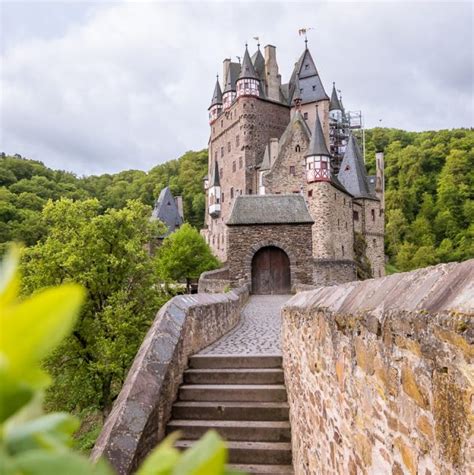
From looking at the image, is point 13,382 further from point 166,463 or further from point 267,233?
point 267,233

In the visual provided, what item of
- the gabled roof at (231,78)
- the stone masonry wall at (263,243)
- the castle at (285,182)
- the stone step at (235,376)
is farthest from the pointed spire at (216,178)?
the stone step at (235,376)

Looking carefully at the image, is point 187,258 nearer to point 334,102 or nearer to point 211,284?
point 211,284

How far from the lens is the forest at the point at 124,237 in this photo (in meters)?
17.9

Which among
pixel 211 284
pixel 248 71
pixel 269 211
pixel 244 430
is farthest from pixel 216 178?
pixel 244 430

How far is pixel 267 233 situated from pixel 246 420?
17.4 meters

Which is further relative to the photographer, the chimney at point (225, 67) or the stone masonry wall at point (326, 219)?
the chimney at point (225, 67)

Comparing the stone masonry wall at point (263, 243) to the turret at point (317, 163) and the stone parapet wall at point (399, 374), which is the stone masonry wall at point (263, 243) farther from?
the stone parapet wall at point (399, 374)

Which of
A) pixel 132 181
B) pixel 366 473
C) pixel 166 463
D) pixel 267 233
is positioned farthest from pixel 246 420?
pixel 132 181

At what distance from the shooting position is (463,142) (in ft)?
212

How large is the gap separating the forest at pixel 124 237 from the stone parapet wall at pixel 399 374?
60.1 inches

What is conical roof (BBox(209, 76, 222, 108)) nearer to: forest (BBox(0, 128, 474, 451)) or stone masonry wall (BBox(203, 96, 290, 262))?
stone masonry wall (BBox(203, 96, 290, 262))

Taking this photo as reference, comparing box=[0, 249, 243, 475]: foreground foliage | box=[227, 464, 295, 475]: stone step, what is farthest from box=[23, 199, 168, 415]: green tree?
box=[0, 249, 243, 475]: foreground foliage

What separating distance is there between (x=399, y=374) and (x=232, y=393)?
17.4ft

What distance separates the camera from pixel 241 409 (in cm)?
664
